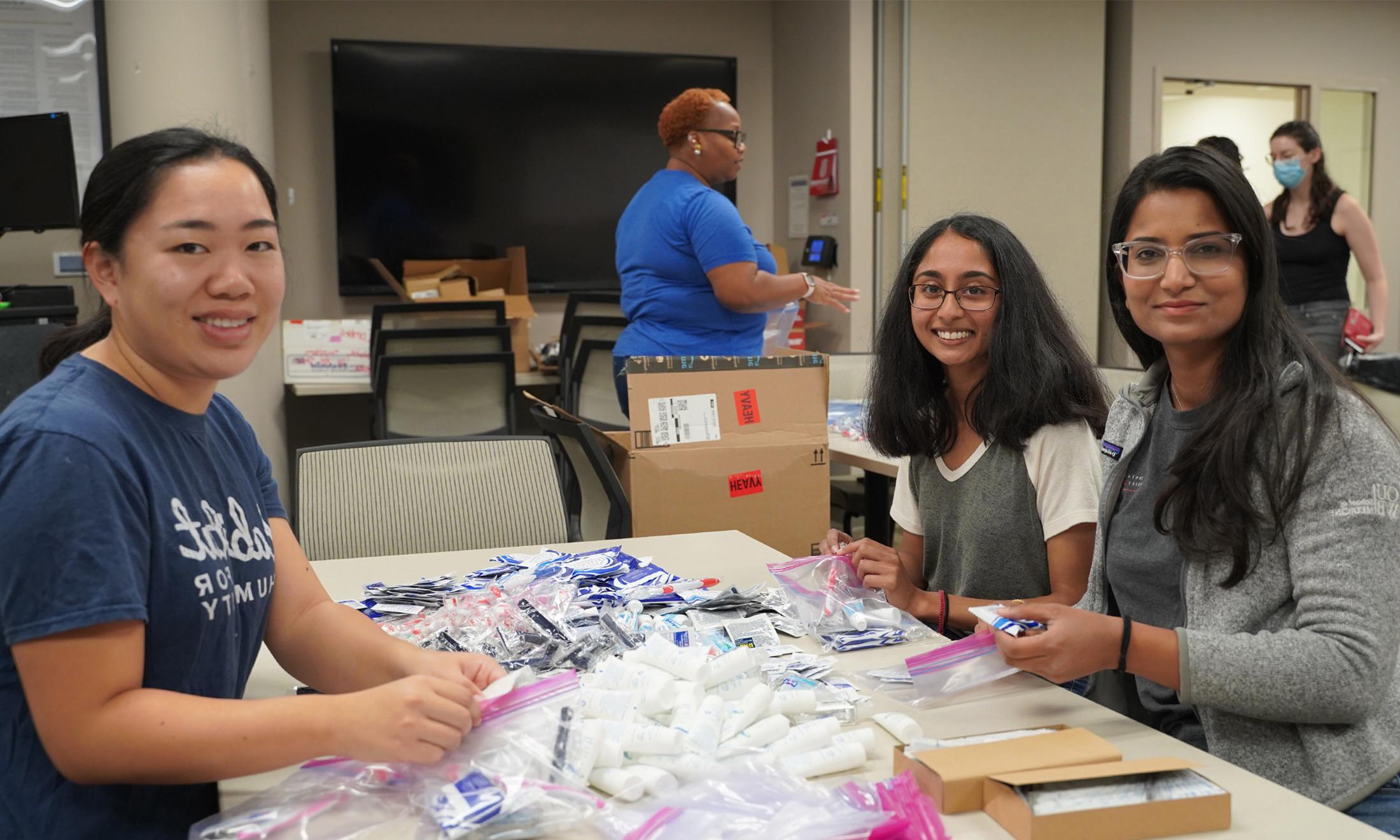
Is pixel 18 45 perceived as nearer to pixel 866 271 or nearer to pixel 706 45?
pixel 706 45

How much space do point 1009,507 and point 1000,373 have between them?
22cm

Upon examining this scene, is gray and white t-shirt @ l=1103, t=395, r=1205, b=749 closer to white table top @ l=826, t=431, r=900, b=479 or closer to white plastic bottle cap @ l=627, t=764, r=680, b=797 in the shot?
white plastic bottle cap @ l=627, t=764, r=680, b=797

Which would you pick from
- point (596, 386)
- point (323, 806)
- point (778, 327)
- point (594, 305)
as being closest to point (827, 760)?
point (323, 806)

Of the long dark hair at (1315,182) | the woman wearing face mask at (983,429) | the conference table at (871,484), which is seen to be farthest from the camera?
the long dark hair at (1315,182)

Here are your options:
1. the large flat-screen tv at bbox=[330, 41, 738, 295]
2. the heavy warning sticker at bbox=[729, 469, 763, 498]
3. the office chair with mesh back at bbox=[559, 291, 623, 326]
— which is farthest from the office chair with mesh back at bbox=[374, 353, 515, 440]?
the heavy warning sticker at bbox=[729, 469, 763, 498]

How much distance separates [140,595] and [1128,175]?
4.19ft

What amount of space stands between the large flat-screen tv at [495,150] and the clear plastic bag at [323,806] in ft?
16.2

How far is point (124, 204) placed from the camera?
975 millimetres

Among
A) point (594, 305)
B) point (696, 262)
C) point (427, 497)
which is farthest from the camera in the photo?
point (594, 305)

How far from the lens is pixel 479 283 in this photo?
555cm

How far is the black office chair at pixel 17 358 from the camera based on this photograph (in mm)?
3469

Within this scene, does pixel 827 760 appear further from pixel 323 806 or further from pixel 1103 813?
pixel 323 806

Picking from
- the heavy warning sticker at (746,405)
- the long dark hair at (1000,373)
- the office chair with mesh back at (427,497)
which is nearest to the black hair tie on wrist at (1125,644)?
the long dark hair at (1000,373)

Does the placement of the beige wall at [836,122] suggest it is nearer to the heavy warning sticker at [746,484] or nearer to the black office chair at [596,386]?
the black office chair at [596,386]
